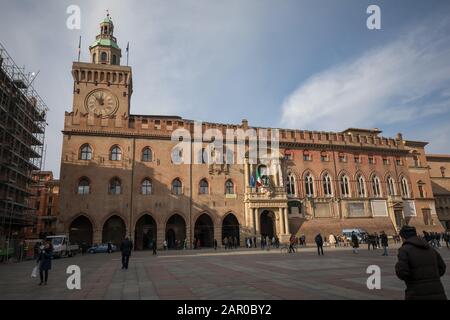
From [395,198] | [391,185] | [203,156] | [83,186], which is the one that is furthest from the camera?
[391,185]

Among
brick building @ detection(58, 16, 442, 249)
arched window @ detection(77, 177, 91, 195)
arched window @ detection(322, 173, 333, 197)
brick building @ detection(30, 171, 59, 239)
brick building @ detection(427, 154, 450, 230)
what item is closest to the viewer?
arched window @ detection(77, 177, 91, 195)

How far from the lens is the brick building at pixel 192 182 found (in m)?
36.7

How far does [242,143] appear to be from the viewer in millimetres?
43156

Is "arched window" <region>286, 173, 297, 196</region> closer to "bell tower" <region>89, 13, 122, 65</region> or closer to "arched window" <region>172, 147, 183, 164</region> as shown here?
"arched window" <region>172, 147, 183, 164</region>

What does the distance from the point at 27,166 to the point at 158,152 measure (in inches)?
608

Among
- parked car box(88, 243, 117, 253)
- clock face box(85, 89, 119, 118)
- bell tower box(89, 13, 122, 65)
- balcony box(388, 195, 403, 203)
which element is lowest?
parked car box(88, 243, 117, 253)

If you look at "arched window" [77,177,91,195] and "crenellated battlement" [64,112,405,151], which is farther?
"crenellated battlement" [64,112,405,151]

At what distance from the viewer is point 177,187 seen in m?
39.4

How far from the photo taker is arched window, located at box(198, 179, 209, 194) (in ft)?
132

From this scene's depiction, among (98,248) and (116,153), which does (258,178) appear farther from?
(98,248)

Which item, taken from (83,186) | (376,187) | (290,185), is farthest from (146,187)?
(376,187)

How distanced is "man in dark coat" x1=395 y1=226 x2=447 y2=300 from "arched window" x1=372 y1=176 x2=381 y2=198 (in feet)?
154

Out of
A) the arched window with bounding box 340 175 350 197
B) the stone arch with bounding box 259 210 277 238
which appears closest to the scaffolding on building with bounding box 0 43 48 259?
the stone arch with bounding box 259 210 277 238

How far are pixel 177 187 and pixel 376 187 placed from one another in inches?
1116
